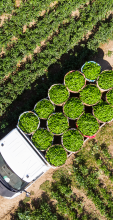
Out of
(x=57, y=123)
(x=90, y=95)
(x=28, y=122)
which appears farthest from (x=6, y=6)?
Answer: (x=57, y=123)

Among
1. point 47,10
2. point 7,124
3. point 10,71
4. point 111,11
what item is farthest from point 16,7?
point 7,124

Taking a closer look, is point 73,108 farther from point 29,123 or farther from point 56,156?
point 56,156

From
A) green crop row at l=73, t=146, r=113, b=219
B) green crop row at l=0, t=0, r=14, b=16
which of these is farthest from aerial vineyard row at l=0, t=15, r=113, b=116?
green crop row at l=73, t=146, r=113, b=219

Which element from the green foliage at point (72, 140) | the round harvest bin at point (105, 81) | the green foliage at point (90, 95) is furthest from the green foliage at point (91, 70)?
the green foliage at point (72, 140)

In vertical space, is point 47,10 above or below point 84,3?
above

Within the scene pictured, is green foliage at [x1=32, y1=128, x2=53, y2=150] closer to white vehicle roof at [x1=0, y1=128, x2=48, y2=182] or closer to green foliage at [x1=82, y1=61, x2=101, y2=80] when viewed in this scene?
white vehicle roof at [x1=0, y1=128, x2=48, y2=182]

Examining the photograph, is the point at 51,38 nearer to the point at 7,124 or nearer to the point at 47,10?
the point at 47,10
